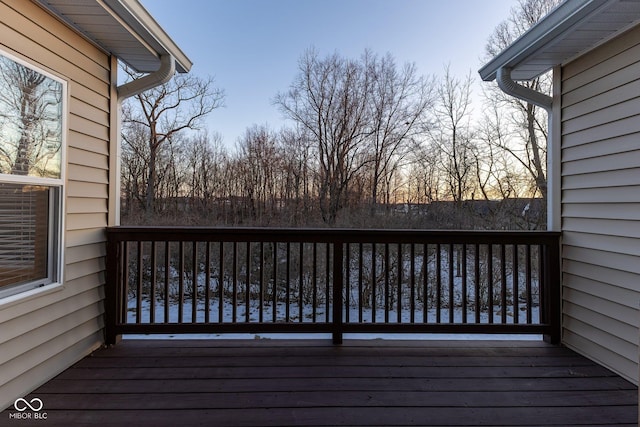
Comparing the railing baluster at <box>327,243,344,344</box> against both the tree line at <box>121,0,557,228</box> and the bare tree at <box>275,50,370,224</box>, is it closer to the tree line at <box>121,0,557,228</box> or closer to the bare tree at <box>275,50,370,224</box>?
the tree line at <box>121,0,557,228</box>

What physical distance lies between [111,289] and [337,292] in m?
1.88

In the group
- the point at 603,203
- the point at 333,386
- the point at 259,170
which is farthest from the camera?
the point at 259,170

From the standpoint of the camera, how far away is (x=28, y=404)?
189cm

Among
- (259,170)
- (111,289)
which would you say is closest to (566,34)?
(111,289)

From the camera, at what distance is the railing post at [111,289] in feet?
9.00

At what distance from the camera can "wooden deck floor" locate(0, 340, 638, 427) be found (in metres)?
1.80

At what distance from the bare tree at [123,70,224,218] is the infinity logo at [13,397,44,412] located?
16.4ft

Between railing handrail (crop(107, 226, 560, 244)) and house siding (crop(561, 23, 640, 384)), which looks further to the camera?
railing handrail (crop(107, 226, 560, 244))

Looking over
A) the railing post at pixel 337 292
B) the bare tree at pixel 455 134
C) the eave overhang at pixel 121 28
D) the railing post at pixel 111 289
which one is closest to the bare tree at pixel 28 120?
the eave overhang at pixel 121 28

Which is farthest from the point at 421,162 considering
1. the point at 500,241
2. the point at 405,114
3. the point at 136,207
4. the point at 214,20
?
the point at 136,207

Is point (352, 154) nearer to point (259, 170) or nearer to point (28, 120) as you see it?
point (259, 170)

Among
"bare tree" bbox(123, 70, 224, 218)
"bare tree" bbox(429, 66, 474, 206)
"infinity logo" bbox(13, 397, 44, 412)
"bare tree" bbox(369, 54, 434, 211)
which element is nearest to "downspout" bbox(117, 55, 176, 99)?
"infinity logo" bbox(13, 397, 44, 412)

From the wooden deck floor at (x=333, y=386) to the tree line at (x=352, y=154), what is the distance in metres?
3.82

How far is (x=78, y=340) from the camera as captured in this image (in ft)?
8.07
